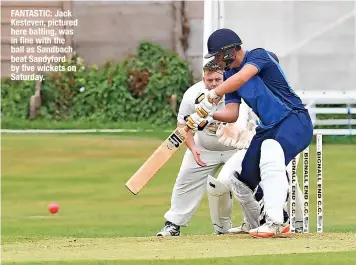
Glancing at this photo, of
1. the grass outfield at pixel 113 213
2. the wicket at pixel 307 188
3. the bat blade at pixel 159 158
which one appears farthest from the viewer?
the wicket at pixel 307 188

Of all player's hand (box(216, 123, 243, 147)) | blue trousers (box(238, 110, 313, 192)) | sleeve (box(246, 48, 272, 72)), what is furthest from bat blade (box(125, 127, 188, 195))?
player's hand (box(216, 123, 243, 147))

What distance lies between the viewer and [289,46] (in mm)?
20047

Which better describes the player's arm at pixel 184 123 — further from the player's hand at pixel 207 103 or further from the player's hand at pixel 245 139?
the player's hand at pixel 207 103

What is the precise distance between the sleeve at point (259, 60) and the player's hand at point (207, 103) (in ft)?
1.09

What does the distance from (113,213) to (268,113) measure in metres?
5.37

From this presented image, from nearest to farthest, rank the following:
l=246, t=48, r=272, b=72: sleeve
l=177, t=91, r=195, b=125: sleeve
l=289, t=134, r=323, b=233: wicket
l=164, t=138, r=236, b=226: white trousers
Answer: l=246, t=48, r=272, b=72: sleeve → l=289, t=134, r=323, b=233: wicket → l=177, t=91, r=195, b=125: sleeve → l=164, t=138, r=236, b=226: white trousers

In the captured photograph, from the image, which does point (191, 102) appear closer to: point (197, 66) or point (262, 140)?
point (262, 140)

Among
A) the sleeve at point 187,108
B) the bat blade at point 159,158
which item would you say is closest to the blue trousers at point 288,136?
the bat blade at point 159,158

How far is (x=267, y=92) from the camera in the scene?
8.91 meters

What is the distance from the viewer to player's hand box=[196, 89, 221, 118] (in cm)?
882

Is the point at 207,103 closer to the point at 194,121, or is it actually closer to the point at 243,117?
the point at 194,121

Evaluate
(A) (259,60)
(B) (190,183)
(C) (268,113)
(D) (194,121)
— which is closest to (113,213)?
(B) (190,183)

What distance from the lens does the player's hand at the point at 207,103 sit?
882 centimetres

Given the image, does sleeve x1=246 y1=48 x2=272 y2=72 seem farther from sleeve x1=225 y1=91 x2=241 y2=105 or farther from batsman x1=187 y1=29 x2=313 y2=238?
sleeve x1=225 y1=91 x2=241 y2=105
